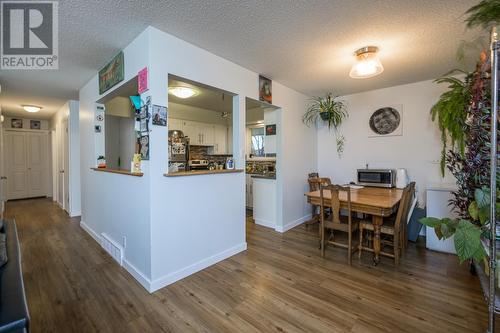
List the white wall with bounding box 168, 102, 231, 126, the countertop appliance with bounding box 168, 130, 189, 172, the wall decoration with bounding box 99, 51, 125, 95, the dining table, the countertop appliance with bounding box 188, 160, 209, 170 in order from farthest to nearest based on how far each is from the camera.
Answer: the countertop appliance with bounding box 188, 160, 209, 170, the white wall with bounding box 168, 102, 231, 126, the countertop appliance with bounding box 168, 130, 189, 172, the wall decoration with bounding box 99, 51, 125, 95, the dining table

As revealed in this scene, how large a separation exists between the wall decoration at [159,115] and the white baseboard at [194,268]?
4.80 ft

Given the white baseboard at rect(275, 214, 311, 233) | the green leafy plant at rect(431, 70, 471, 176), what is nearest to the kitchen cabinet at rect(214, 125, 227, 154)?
Answer: the white baseboard at rect(275, 214, 311, 233)

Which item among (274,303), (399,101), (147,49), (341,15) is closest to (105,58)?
(147,49)

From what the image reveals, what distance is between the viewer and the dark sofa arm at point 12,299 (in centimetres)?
84

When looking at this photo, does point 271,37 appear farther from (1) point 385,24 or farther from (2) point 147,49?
(2) point 147,49

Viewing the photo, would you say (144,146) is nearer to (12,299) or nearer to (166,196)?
(166,196)

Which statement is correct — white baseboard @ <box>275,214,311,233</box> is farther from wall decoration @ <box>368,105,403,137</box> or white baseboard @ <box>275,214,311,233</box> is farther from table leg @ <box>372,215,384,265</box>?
wall decoration @ <box>368,105,403,137</box>

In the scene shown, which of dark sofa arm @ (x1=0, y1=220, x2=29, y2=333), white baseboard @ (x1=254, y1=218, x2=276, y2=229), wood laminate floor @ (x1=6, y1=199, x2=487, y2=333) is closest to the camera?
dark sofa arm @ (x1=0, y1=220, x2=29, y2=333)

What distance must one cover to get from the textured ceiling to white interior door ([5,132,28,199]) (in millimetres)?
4231

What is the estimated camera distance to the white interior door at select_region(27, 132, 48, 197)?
21.3 feet

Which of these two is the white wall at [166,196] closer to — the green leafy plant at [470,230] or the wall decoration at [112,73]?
the wall decoration at [112,73]

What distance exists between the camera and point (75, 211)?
466cm

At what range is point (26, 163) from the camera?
643cm

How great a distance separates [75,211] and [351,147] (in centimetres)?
566
